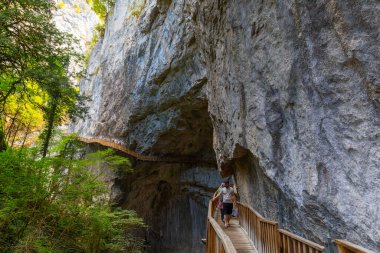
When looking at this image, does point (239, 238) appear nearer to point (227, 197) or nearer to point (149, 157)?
point (227, 197)

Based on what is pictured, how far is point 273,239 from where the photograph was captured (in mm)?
5074

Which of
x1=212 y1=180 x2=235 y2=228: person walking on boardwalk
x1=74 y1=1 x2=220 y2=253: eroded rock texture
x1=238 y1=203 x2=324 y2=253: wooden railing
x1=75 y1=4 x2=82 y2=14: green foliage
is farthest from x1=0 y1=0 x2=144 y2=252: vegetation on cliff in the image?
x1=75 y1=4 x2=82 y2=14: green foliage

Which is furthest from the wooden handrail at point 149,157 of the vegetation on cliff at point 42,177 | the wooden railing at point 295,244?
the wooden railing at point 295,244

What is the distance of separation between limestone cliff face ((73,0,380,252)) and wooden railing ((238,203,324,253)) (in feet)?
2.15

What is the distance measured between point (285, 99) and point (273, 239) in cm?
268

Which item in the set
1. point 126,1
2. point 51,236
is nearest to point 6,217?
point 51,236

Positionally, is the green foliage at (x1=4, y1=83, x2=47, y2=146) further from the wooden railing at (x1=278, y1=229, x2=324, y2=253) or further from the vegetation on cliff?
the wooden railing at (x1=278, y1=229, x2=324, y2=253)

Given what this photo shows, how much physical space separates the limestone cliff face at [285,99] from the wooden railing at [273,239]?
0.65m

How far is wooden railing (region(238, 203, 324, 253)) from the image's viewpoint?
382cm

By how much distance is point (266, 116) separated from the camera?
639 centimetres

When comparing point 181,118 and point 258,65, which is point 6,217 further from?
point 181,118

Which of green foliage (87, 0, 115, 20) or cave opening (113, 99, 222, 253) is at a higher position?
green foliage (87, 0, 115, 20)

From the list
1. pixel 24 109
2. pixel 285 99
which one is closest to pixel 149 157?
pixel 24 109

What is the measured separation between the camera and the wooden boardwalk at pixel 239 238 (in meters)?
6.64
